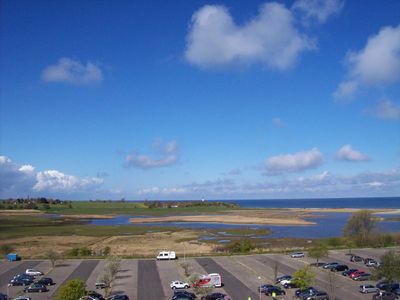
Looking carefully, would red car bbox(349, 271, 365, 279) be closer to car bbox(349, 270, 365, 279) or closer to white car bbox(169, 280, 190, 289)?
car bbox(349, 270, 365, 279)

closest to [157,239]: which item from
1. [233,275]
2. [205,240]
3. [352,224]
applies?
[205,240]

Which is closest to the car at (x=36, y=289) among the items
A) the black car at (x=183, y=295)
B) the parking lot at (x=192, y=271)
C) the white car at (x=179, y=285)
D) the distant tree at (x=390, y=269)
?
the parking lot at (x=192, y=271)

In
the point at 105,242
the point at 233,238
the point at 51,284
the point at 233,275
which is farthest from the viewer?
the point at 233,238

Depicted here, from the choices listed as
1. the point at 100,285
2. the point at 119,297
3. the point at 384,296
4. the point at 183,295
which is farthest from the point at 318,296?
the point at 100,285

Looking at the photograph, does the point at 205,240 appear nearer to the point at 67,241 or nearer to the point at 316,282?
the point at 67,241

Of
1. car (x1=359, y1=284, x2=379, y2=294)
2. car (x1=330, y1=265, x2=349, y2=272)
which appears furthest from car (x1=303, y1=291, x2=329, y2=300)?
car (x1=330, y1=265, x2=349, y2=272)

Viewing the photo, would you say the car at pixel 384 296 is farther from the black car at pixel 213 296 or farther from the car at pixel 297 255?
the car at pixel 297 255
